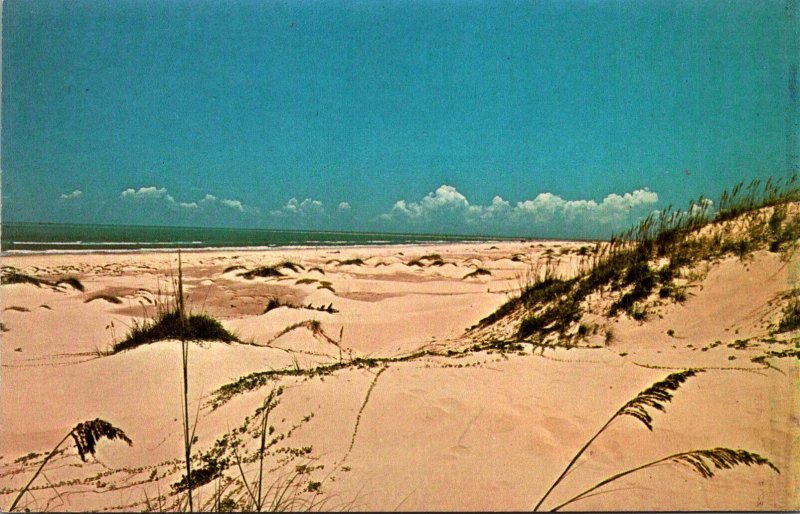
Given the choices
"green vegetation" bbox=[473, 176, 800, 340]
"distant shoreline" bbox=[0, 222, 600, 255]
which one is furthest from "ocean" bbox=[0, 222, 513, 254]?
"green vegetation" bbox=[473, 176, 800, 340]

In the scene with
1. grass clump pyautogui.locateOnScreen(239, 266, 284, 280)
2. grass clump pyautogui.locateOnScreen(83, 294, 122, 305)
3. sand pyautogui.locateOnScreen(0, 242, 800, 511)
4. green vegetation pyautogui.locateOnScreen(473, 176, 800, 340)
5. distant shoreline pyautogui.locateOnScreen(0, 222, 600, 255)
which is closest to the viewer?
sand pyautogui.locateOnScreen(0, 242, 800, 511)

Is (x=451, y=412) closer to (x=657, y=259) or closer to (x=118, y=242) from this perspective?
(x=657, y=259)

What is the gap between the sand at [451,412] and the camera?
2.60m

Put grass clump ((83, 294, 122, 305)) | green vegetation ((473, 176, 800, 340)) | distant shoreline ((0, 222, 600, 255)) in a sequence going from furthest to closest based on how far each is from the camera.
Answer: distant shoreline ((0, 222, 600, 255)) < grass clump ((83, 294, 122, 305)) < green vegetation ((473, 176, 800, 340))

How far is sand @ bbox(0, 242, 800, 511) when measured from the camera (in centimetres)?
260

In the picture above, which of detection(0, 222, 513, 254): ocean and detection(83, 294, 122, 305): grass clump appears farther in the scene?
detection(0, 222, 513, 254): ocean

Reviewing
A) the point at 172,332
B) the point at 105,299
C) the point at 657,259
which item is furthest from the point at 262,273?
the point at 657,259

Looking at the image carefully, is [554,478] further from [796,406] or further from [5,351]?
[5,351]

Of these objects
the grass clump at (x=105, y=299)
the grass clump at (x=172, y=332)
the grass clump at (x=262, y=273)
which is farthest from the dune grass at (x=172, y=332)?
the grass clump at (x=262, y=273)

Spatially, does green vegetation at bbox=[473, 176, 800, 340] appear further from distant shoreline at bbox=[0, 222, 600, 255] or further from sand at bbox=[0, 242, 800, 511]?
distant shoreline at bbox=[0, 222, 600, 255]

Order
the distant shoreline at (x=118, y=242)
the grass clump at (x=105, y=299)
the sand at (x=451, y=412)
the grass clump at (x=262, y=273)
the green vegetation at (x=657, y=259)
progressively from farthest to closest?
the distant shoreline at (x=118, y=242)
the grass clump at (x=262, y=273)
the grass clump at (x=105, y=299)
the green vegetation at (x=657, y=259)
the sand at (x=451, y=412)

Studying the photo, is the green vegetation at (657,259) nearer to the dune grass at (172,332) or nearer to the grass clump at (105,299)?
the dune grass at (172,332)

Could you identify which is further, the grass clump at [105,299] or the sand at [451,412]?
the grass clump at [105,299]

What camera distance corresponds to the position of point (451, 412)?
11.3ft
